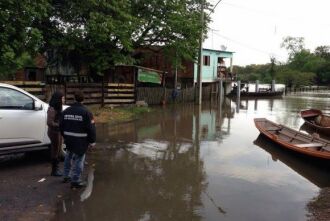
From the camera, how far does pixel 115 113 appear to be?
19.9 m

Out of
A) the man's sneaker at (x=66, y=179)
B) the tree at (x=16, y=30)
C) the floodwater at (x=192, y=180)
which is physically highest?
the tree at (x=16, y=30)

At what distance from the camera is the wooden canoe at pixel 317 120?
18.2 meters

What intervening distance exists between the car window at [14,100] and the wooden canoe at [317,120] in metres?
13.7

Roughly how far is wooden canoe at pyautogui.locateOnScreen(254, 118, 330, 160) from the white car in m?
6.79

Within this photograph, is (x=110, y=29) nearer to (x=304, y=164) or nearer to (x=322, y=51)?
(x=304, y=164)

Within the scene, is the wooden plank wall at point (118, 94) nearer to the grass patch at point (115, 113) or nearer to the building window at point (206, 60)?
the grass patch at point (115, 113)

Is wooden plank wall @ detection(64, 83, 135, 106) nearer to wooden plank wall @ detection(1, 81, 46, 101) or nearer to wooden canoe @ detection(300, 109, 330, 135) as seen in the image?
wooden plank wall @ detection(1, 81, 46, 101)

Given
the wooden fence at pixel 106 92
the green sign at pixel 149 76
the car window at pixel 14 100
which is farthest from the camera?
the green sign at pixel 149 76

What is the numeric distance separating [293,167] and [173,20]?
15660 millimetres

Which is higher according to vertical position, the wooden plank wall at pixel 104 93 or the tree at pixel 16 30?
the tree at pixel 16 30

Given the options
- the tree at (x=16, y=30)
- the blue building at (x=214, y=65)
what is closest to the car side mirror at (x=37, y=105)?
the tree at (x=16, y=30)

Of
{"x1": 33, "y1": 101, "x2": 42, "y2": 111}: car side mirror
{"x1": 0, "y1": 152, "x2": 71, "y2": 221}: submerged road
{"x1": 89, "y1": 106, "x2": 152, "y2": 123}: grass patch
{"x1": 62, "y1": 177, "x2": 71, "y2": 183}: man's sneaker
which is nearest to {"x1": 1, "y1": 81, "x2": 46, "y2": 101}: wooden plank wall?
{"x1": 89, "y1": 106, "x2": 152, "y2": 123}: grass patch

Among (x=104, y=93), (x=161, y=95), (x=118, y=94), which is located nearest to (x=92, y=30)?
(x=104, y=93)

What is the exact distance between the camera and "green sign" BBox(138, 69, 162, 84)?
2806 cm
